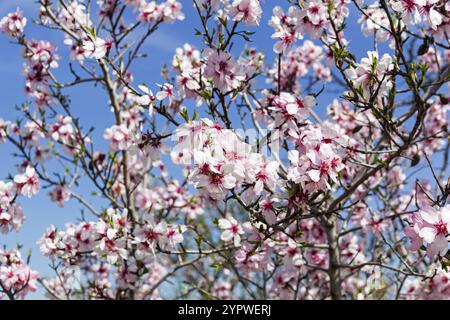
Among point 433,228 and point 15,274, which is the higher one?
point 15,274

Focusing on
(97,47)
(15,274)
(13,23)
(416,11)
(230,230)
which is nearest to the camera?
(416,11)

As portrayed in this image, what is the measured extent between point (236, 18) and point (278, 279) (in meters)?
3.13

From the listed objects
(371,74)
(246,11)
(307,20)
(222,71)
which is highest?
(307,20)

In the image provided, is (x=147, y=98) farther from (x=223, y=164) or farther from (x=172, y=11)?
(x=172, y=11)

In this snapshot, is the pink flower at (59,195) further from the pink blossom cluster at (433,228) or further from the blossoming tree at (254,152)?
the pink blossom cluster at (433,228)

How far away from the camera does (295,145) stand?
3.36 metres

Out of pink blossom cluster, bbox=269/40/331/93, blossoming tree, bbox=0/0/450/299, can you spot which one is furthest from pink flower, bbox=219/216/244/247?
pink blossom cluster, bbox=269/40/331/93

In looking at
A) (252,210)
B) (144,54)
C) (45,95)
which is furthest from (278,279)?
(45,95)

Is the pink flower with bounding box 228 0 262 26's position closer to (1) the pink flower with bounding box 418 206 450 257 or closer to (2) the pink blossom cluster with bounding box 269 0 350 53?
(2) the pink blossom cluster with bounding box 269 0 350 53

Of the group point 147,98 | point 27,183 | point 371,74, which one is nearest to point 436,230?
point 371,74

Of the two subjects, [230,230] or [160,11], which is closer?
[230,230]

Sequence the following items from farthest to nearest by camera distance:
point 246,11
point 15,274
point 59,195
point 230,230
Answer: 1. point 59,195
2. point 15,274
3. point 230,230
4. point 246,11

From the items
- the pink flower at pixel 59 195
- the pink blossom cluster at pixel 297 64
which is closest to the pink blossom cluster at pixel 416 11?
the pink blossom cluster at pixel 297 64
